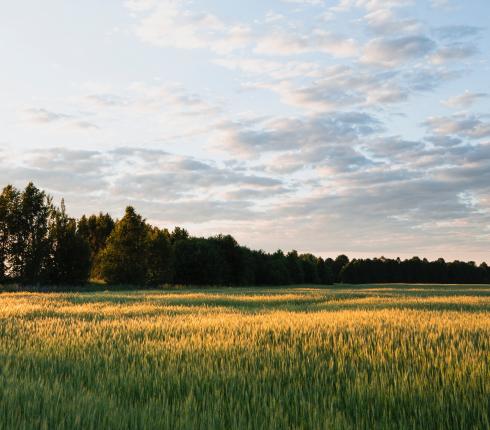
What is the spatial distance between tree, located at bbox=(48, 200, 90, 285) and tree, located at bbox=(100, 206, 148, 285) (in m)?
2.65

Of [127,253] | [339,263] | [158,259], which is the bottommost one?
[158,259]

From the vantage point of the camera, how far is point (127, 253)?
5878cm

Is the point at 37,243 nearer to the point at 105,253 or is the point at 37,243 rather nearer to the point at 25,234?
the point at 25,234

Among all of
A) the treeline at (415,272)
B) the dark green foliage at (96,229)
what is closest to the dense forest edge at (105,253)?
the dark green foliage at (96,229)

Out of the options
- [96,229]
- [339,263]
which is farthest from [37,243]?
[339,263]

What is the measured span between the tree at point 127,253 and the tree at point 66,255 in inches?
104

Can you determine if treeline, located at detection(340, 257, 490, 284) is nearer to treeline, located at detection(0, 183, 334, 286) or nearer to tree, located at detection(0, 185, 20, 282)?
treeline, located at detection(0, 183, 334, 286)

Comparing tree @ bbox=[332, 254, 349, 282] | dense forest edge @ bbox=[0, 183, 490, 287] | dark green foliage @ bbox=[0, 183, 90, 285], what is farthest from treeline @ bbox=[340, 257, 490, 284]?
dark green foliage @ bbox=[0, 183, 90, 285]

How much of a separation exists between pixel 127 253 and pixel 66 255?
6937mm

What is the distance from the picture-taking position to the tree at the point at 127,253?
5838 cm

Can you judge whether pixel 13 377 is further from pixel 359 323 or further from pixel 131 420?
pixel 359 323

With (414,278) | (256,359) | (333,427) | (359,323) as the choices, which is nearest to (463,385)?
(333,427)

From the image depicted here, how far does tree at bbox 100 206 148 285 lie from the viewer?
58.4 m

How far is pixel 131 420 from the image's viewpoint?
13.3ft
